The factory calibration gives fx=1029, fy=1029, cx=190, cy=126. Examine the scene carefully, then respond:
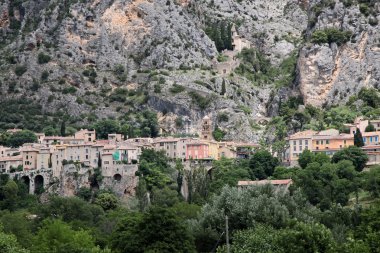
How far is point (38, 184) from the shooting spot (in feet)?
436

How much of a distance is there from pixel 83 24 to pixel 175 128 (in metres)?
30.1

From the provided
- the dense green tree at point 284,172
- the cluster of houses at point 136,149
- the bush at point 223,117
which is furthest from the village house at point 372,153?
the bush at point 223,117

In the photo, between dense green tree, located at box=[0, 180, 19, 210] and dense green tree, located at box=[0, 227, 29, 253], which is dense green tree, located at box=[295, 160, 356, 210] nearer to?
dense green tree, located at box=[0, 180, 19, 210]

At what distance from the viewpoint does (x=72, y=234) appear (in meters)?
83.0

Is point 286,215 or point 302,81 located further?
point 302,81

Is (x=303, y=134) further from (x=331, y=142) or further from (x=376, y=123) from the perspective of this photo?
(x=376, y=123)

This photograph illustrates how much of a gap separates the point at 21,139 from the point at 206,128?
27.2 meters

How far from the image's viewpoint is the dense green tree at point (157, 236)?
77438 mm

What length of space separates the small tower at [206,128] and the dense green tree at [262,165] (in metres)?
19.4

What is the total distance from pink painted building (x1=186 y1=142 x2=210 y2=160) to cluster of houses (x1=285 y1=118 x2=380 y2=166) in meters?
10.9

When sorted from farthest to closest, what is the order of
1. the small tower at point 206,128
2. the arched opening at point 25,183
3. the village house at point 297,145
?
the small tower at point 206,128
the village house at point 297,145
the arched opening at point 25,183

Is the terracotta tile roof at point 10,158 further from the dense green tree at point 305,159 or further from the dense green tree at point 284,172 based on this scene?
the dense green tree at point 305,159

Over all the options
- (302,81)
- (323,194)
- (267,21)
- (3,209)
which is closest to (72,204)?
(3,209)

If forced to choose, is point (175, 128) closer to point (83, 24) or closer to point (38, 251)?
point (83, 24)
